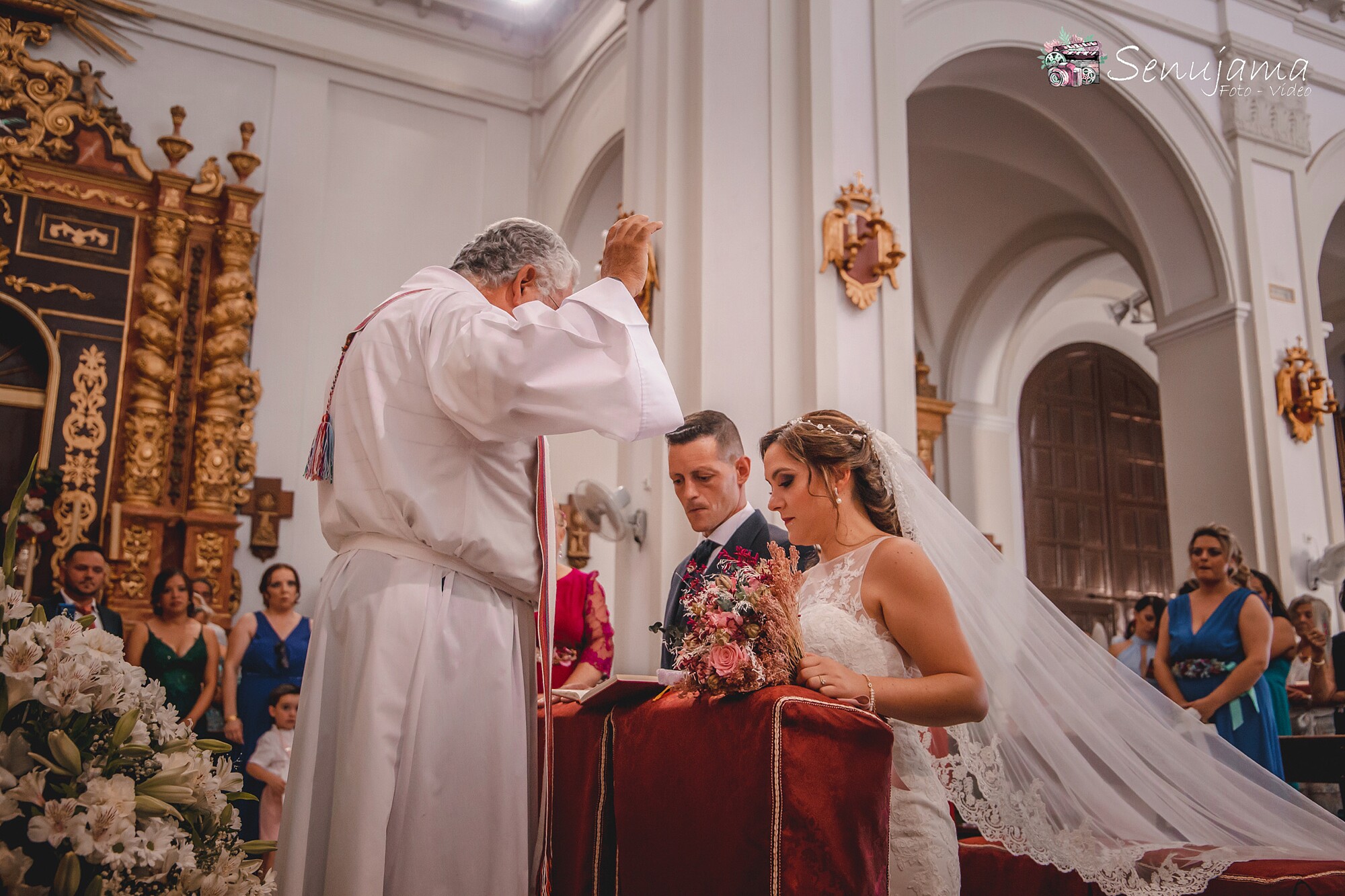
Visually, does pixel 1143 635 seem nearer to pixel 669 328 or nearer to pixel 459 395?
pixel 669 328

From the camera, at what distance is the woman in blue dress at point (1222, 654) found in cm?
508

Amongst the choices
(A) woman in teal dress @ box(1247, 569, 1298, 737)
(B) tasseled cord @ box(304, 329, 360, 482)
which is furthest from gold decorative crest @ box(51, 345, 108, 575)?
(A) woman in teal dress @ box(1247, 569, 1298, 737)

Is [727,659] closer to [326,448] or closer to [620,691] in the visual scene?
[620,691]

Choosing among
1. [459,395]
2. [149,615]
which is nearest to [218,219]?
[149,615]

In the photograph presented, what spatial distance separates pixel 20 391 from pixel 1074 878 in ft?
23.3

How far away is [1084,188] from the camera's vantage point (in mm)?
9227

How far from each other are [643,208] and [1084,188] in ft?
15.8

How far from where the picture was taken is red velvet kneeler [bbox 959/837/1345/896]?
8.26ft

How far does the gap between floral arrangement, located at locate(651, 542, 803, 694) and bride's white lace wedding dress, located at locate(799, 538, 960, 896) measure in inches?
13.8

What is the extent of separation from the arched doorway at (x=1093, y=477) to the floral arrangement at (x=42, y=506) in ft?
30.9

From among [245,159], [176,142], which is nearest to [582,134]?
[245,159]

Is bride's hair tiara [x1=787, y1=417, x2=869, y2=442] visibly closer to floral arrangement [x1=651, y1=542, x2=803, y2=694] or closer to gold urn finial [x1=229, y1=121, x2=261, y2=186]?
floral arrangement [x1=651, y1=542, x2=803, y2=694]

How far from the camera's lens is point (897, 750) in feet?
8.06

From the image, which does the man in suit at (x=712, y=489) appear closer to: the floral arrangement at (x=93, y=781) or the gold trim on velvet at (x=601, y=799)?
the gold trim on velvet at (x=601, y=799)
